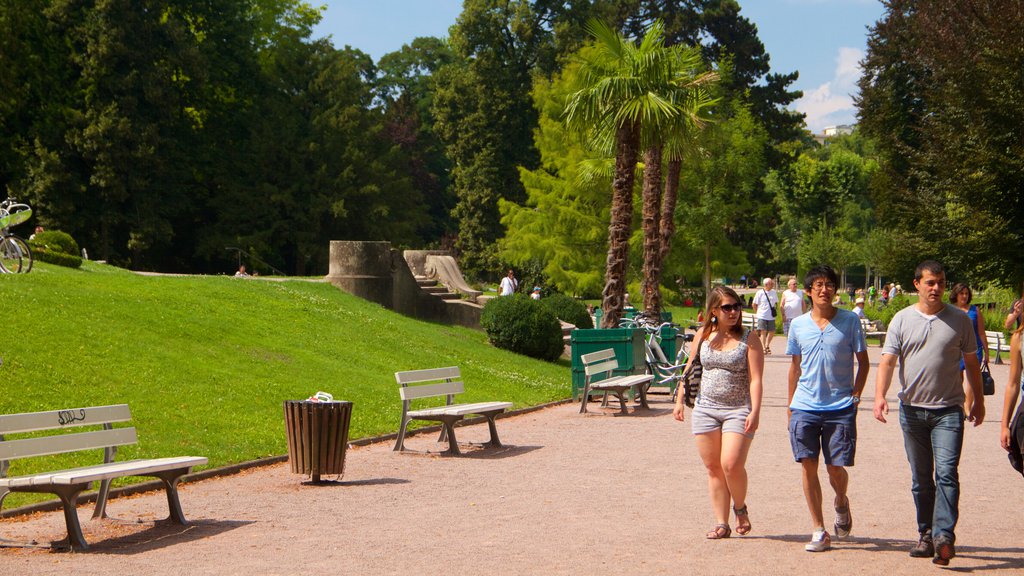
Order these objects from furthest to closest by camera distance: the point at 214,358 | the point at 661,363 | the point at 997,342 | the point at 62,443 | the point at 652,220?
the point at 997,342, the point at 652,220, the point at 661,363, the point at 214,358, the point at 62,443

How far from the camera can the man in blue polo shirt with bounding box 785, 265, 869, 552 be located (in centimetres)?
738

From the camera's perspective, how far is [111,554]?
7.57 m

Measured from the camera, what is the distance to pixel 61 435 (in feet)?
26.9

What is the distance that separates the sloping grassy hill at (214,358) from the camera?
12.5 meters

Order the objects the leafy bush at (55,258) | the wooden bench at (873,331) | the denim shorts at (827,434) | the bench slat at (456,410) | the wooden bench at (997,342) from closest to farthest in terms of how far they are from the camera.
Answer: the denim shorts at (827,434), the bench slat at (456,410), the leafy bush at (55,258), the wooden bench at (997,342), the wooden bench at (873,331)

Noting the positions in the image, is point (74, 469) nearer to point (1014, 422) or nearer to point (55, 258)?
point (1014, 422)

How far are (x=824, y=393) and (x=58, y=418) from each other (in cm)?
521

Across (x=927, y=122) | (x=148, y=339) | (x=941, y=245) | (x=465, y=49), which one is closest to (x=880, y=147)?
(x=927, y=122)

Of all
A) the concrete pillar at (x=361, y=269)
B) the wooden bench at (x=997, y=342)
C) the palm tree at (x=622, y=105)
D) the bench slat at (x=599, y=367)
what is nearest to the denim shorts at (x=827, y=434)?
the bench slat at (x=599, y=367)

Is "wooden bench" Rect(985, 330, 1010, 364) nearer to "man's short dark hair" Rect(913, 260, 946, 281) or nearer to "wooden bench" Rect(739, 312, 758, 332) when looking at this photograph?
"wooden bench" Rect(739, 312, 758, 332)

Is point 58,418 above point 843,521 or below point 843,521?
above

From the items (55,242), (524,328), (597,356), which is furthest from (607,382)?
(55,242)

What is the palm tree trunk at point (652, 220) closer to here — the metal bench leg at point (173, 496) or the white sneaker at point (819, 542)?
the metal bench leg at point (173, 496)

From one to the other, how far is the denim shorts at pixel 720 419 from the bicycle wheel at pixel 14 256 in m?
15.0
